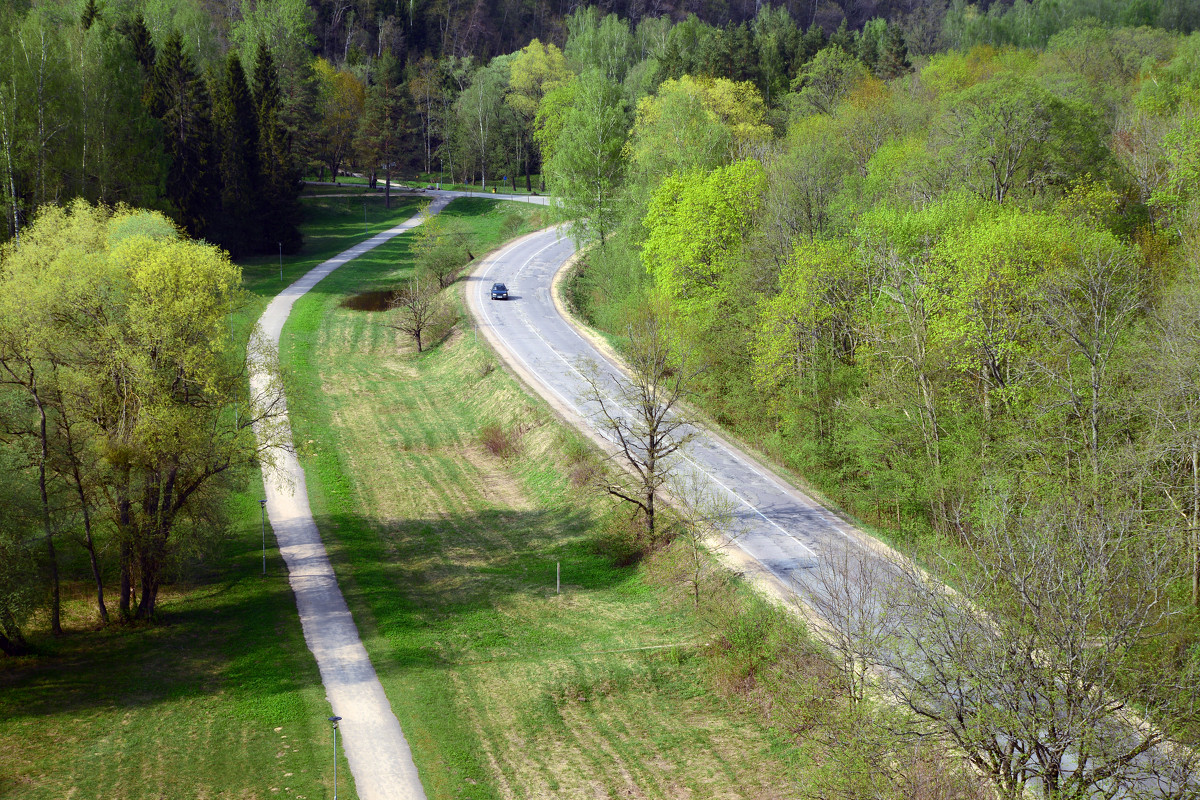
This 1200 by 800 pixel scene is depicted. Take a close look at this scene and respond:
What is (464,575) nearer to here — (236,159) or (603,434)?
(603,434)

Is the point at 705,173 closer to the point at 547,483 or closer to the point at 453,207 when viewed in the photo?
the point at 547,483

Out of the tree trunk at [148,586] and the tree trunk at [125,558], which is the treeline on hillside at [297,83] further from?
the tree trunk at [148,586]

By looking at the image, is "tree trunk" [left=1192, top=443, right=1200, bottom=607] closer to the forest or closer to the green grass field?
the forest

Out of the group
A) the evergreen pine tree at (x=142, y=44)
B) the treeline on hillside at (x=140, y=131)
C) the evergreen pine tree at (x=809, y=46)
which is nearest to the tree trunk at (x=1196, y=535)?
the treeline on hillside at (x=140, y=131)

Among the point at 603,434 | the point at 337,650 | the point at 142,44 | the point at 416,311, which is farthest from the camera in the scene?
the point at 142,44

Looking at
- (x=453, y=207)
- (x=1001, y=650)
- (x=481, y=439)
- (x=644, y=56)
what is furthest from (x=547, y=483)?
(x=644, y=56)

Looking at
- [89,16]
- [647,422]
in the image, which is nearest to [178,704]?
[647,422]
